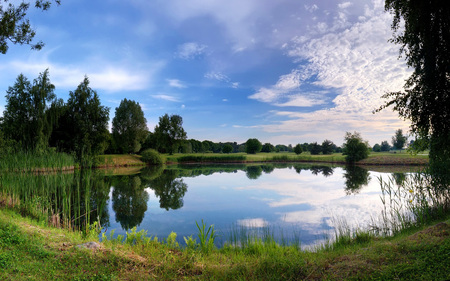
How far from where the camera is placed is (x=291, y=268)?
369 centimetres

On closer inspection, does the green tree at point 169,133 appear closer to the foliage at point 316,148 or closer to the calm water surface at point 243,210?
the foliage at point 316,148

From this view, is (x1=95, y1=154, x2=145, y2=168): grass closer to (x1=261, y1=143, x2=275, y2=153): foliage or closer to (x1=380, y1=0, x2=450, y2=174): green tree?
(x1=380, y1=0, x2=450, y2=174): green tree

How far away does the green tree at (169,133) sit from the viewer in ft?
179

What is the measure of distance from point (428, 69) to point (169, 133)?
51.2 metres

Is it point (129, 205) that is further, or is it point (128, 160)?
point (128, 160)

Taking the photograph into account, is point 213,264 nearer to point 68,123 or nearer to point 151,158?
point 68,123

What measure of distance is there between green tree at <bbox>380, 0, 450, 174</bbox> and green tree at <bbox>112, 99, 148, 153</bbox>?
147 feet

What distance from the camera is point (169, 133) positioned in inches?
2165

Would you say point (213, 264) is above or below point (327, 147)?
below

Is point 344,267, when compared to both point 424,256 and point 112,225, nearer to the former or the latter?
point 424,256

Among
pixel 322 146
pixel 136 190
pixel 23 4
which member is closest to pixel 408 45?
pixel 23 4

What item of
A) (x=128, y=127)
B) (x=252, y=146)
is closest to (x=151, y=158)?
(x=128, y=127)

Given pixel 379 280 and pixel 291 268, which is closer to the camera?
pixel 379 280

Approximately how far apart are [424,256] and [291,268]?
1962 mm
